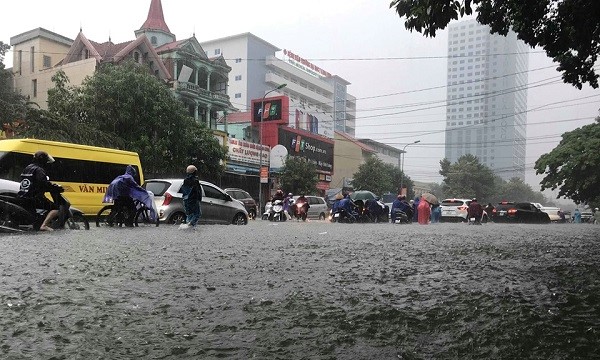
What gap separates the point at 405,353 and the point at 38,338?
160 centimetres

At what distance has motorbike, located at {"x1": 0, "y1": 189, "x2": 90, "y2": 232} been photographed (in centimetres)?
823

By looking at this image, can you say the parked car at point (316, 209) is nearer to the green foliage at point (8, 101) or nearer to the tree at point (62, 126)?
the tree at point (62, 126)

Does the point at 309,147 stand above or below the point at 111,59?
below

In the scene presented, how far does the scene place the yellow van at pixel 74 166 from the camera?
13.4m

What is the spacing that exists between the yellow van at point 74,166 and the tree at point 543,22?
1130 centimetres

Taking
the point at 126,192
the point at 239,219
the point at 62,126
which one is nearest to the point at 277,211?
the point at 239,219

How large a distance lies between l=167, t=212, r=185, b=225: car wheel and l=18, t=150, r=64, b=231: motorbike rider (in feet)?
13.3

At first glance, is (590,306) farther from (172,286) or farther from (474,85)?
(474,85)

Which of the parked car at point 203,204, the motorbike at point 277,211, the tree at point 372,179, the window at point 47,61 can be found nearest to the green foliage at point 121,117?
the motorbike at point 277,211

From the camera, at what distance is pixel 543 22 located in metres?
7.27

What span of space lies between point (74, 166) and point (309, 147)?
31349 mm

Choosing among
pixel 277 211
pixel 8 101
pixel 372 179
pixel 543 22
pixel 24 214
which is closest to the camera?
pixel 543 22

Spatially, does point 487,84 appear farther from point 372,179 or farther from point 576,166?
point 372,179

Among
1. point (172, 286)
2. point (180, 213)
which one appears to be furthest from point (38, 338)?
point (180, 213)
